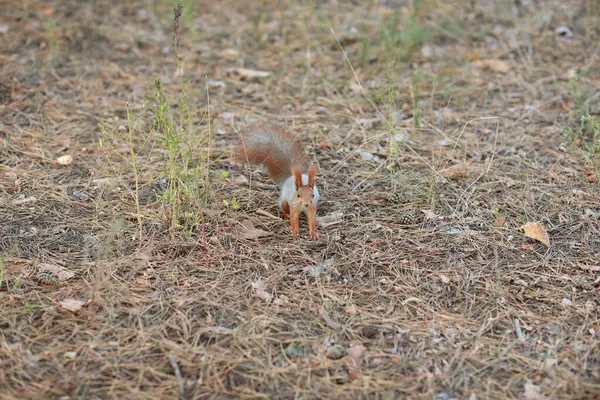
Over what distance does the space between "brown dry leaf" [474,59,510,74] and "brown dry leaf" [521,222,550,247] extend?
197 centimetres

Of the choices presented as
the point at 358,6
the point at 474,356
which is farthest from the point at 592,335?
the point at 358,6

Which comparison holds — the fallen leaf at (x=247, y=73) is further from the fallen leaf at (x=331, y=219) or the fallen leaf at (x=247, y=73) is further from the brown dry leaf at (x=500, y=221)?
the brown dry leaf at (x=500, y=221)

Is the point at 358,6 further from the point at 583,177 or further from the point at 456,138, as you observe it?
the point at 583,177

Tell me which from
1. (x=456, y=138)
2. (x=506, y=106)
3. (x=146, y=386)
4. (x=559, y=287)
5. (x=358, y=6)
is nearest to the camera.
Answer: (x=146, y=386)

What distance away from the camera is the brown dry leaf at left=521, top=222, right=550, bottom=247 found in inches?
117

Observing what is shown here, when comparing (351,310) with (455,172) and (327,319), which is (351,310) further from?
(455,172)

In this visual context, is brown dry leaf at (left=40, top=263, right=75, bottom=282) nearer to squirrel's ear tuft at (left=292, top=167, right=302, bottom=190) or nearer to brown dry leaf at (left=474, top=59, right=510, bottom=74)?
squirrel's ear tuft at (left=292, top=167, right=302, bottom=190)

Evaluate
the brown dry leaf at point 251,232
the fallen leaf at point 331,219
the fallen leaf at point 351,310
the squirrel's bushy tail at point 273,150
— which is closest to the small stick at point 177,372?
the fallen leaf at point 351,310

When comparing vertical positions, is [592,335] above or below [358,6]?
below

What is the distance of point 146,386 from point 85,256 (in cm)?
79

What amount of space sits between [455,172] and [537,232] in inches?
24.1

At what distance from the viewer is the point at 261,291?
262 centimetres

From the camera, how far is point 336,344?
2.37 metres

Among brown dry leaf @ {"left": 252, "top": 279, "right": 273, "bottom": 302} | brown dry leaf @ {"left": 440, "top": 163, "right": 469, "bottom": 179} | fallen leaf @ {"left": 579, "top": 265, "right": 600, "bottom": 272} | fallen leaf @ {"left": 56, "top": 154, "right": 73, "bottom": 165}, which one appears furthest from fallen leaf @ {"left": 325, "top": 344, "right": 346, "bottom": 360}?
fallen leaf @ {"left": 56, "top": 154, "right": 73, "bottom": 165}
